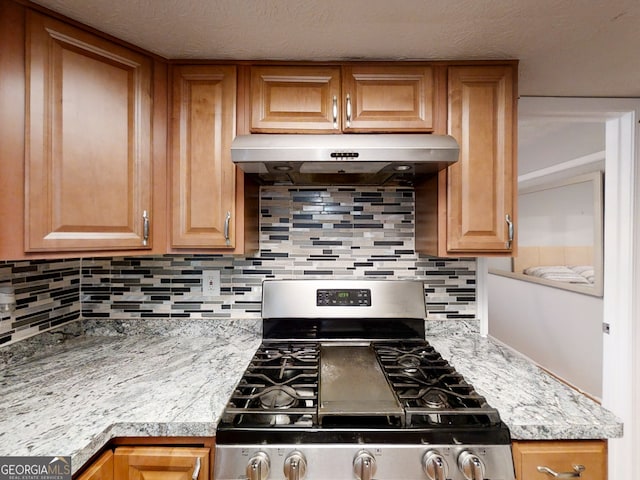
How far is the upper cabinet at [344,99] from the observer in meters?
1.30

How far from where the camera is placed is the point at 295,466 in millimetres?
839

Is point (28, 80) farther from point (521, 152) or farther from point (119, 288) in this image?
point (521, 152)

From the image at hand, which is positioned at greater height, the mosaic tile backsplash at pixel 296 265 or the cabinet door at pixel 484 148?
the cabinet door at pixel 484 148

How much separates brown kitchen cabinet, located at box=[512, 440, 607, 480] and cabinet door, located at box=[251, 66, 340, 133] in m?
1.27

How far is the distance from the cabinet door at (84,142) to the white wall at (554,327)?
11.7 ft

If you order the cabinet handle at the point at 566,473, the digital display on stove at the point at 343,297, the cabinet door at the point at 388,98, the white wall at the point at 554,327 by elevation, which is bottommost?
the white wall at the point at 554,327

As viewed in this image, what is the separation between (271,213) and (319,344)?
714 mm

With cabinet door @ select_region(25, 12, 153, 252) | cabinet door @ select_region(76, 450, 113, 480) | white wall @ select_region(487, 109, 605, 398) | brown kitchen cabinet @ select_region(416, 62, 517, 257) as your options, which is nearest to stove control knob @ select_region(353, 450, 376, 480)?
cabinet door @ select_region(76, 450, 113, 480)

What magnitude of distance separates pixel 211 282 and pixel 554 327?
11.3 feet

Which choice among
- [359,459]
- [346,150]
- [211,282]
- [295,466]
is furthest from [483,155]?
[211,282]

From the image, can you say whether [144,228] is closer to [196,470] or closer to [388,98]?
[196,470]

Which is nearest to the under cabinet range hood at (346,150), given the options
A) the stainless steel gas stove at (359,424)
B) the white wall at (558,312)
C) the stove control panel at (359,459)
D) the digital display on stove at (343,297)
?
the digital display on stove at (343,297)

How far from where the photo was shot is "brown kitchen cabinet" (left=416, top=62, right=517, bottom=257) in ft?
4.25

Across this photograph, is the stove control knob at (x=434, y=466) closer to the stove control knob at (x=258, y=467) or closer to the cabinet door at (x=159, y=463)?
the stove control knob at (x=258, y=467)
